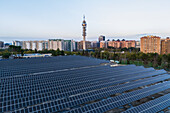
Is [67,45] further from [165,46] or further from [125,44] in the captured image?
[165,46]

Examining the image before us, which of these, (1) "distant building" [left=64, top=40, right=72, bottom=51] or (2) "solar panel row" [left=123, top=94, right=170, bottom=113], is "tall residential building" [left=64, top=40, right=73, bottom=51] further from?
(2) "solar panel row" [left=123, top=94, right=170, bottom=113]

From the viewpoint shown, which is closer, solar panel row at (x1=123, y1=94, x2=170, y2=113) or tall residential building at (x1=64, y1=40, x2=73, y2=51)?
solar panel row at (x1=123, y1=94, x2=170, y2=113)

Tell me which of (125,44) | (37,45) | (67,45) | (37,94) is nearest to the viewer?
(37,94)

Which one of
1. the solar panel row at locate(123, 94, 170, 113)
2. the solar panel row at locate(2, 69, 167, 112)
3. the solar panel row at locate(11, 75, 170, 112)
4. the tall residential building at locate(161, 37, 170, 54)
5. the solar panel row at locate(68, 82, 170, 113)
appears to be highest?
the tall residential building at locate(161, 37, 170, 54)

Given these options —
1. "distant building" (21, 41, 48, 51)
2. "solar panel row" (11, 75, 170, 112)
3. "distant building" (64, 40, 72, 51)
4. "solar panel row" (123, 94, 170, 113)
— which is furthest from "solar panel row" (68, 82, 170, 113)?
"distant building" (21, 41, 48, 51)

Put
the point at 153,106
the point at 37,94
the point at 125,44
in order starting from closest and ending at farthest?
1. the point at 37,94
2. the point at 153,106
3. the point at 125,44

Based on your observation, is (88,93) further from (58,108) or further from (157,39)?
(157,39)

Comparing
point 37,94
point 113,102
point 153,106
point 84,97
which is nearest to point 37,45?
point 37,94

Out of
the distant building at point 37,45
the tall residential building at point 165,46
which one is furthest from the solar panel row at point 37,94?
the distant building at point 37,45
